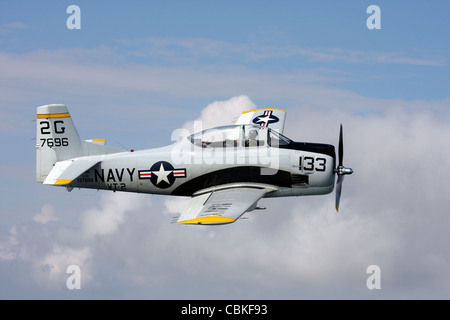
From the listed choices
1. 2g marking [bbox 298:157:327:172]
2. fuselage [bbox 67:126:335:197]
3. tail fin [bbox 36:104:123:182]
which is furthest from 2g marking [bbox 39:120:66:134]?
2g marking [bbox 298:157:327:172]

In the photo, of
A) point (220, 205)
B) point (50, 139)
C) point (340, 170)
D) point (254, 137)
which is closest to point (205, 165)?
point (254, 137)

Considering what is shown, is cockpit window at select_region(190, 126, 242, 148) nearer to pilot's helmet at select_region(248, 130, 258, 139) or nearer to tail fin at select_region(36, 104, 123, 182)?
pilot's helmet at select_region(248, 130, 258, 139)

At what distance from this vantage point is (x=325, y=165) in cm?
2114

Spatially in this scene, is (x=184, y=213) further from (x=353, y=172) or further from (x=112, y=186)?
(x=353, y=172)

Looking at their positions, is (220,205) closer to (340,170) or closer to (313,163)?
(313,163)

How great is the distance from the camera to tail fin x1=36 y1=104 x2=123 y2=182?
2258 cm

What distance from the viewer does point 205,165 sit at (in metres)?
21.5

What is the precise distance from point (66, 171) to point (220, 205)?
5.84 metres

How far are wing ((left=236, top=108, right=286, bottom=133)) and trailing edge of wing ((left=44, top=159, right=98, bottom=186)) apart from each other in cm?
677

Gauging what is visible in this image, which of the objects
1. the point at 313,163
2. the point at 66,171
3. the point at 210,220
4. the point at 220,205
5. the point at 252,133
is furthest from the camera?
the point at 66,171

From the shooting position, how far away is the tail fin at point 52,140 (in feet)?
74.1

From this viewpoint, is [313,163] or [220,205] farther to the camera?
[313,163]

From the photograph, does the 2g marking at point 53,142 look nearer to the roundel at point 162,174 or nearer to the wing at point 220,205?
the roundel at point 162,174

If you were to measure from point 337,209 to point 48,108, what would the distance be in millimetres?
10744
